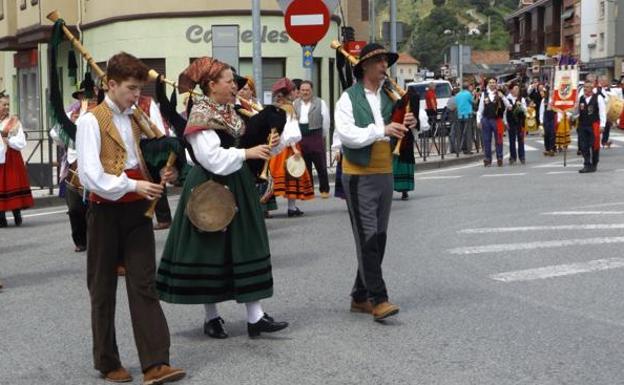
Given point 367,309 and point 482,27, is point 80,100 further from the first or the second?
point 482,27

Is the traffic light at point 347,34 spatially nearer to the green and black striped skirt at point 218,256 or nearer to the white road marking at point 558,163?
the green and black striped skirt at point 218,256

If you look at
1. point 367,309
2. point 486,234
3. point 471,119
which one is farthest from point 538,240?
point 471,119

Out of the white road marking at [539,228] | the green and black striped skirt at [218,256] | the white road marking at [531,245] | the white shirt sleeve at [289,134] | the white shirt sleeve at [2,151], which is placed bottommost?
the white road marking at [531,245]

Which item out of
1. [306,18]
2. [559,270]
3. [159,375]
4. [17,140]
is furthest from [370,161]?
[306,18]

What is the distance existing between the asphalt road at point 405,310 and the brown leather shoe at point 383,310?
0.06 metres

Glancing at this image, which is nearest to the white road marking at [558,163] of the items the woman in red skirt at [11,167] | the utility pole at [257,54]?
the utility pole at [257,54]

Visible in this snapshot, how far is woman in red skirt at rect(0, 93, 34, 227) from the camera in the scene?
13789 millimetres

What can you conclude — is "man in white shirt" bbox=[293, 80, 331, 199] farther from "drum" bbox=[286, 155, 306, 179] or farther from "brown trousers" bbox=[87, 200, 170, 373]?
"brown trousers" bbox=[87, 200, 170, 373]

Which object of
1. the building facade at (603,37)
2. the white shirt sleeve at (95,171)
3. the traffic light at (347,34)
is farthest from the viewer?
the building facade at (603,37)

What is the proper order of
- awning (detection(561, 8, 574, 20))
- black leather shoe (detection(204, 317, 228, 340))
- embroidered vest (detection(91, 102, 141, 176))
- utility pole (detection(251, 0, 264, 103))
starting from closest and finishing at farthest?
1. embroidered vest (detection(91, 102, 141, 176))
2. black leather shoe (detection(204, 317, 228, 340))
3. utility pole (detection(251, 0, 264, 103))
4. awning (detection(561, 8, 574, 20))

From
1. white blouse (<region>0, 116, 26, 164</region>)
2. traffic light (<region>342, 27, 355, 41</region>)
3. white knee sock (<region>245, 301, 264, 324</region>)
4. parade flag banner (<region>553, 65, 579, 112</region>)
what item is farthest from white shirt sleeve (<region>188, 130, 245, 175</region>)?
parade flag banner (<region>553, 65, 579, 112</region>)

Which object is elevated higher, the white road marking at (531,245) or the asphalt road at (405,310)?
the white road marking at (531,245)

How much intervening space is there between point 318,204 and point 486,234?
419cm

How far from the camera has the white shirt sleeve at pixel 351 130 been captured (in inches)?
290
